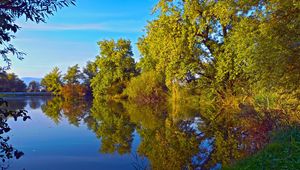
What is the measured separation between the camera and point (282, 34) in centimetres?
1110

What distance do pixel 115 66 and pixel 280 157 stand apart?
169ft

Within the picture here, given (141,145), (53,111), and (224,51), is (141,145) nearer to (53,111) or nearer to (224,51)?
(224,51)

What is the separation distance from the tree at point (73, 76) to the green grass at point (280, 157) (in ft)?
215

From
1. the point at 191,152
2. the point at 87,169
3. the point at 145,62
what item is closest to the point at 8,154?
the point at 87,169

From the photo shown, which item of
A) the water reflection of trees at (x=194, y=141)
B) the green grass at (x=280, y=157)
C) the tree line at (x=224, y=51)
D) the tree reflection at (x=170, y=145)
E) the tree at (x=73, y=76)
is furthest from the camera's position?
the tree at (x=73, y=76)

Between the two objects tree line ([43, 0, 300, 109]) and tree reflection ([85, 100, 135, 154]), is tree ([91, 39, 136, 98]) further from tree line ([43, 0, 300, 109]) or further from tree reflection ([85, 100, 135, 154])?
tree reflection ([85, 100, 135, 154])

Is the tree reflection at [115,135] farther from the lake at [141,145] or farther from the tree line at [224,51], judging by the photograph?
the tree line at [224,51]

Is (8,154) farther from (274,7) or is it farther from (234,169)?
(274,7)

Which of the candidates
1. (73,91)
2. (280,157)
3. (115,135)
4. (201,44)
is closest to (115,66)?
(73,91)

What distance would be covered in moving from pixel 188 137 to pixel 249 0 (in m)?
5.67

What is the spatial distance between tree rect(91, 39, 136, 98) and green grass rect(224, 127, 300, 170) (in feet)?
157

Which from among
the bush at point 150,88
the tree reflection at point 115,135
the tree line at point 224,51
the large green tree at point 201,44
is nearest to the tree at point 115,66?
the tree line at point 224,51

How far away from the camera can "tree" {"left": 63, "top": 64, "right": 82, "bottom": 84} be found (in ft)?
234

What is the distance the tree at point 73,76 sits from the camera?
7125cm
